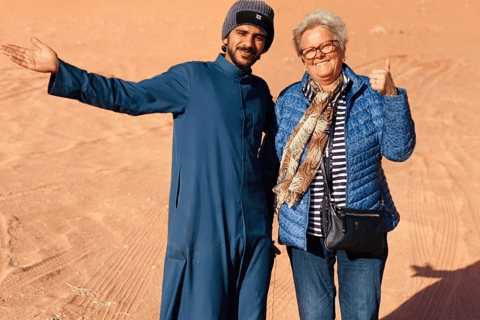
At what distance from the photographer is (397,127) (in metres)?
2.52

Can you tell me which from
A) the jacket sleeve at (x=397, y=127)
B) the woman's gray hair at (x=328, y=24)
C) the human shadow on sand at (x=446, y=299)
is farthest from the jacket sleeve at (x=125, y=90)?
the human shadow on sand at (x=446, y=299)

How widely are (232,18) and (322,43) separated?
0.48 meters

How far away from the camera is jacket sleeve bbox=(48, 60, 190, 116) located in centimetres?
209

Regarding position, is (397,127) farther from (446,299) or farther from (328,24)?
(446,299)

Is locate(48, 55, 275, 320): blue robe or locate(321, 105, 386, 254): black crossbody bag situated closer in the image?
locate(48, 55, 275, 320): blue robe

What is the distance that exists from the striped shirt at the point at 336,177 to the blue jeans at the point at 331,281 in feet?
0.35

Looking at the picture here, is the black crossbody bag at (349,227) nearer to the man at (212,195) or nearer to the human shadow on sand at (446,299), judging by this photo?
the man at (212,195)

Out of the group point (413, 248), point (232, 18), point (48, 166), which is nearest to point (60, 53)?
point (48, 166)

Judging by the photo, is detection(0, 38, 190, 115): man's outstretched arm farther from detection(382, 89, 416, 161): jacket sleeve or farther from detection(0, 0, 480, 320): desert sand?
detection(0, 0, 480, 320): desert sand

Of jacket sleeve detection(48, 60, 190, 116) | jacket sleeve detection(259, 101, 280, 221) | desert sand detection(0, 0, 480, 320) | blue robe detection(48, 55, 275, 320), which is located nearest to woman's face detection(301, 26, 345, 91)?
jacket sleeve detection(259, 101, 280, 221)

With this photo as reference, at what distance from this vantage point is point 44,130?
8625 mm

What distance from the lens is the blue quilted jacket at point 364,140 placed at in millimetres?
2535

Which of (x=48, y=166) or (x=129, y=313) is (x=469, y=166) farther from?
(x=48, y=166)

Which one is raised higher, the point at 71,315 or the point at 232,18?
the point at 232,18
